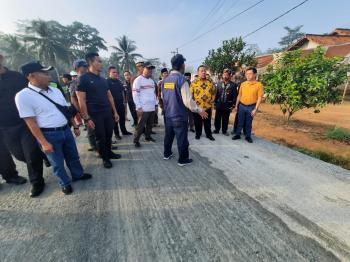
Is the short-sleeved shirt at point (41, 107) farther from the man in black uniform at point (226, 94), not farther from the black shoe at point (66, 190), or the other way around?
the man in black uniform at point (226, 94)

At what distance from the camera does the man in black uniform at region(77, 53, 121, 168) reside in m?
3.36

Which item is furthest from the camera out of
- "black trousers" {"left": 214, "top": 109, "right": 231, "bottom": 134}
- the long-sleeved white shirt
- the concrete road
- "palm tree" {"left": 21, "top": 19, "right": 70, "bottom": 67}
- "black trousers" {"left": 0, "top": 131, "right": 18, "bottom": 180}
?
"palm tree" {"left": 21, "top": 19, "right": 70, "bottom": 67}

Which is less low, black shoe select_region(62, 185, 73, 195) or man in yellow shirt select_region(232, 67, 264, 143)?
man in yellow shirt select_region(232, 67, 264, 143)

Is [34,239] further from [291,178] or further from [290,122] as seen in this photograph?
[290,122]

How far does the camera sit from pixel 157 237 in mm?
2111

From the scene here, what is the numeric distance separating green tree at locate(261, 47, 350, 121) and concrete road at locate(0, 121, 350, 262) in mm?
4485

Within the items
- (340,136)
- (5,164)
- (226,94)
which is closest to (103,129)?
(5,164)

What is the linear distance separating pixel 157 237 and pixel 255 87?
4.07 metres

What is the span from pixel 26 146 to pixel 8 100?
28.4 inches

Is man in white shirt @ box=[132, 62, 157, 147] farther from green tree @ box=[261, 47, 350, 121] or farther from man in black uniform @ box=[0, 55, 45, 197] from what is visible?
green tree @ box=[261, 47, 350, 121]

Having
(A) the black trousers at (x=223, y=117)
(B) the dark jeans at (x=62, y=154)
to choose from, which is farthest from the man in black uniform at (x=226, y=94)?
(B) the dark jeans at (x=62, y=154)

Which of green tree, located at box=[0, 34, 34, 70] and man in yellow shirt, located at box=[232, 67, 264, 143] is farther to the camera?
green tree, located at box=[0, 34, 34, 70]

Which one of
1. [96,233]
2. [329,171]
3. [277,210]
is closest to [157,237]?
[96,233]

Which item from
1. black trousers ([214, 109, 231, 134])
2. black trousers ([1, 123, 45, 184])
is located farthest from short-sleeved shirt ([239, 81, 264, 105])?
black trousers ([1, 123, 45, 184])
